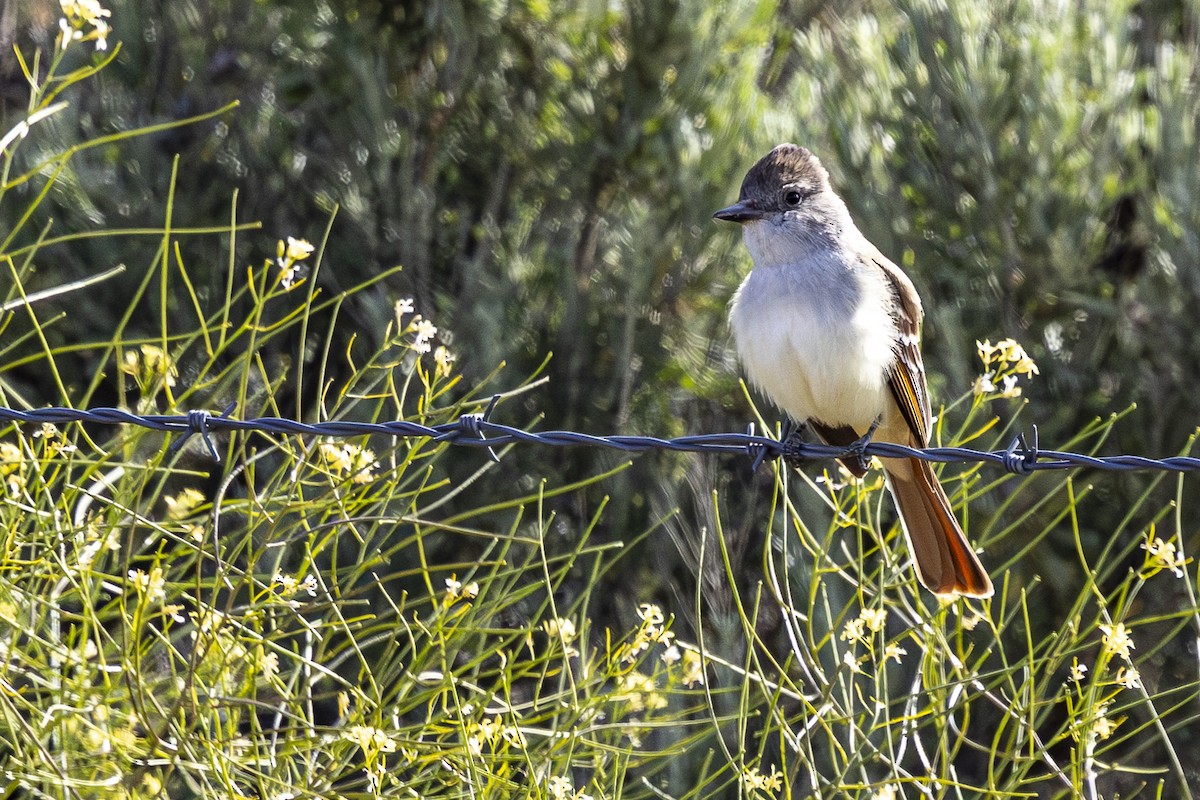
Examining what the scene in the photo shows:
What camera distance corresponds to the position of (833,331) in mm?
3859

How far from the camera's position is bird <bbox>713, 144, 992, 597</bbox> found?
385 cm

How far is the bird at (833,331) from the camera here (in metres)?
3.85

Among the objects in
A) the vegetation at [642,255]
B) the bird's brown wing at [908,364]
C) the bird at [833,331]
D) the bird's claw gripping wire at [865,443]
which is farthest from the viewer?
the vegetation at [642,255]

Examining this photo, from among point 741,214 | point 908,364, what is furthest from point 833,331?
point 741,214

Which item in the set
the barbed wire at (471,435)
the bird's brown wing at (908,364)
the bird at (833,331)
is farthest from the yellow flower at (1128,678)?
the bird's brown wing at (908,364)

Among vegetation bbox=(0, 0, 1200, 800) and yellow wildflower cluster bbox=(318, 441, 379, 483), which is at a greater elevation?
yellow wildflower cluster bbox=(318, 441, 379, 483)

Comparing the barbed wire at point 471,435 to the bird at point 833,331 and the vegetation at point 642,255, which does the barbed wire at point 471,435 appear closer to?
the bird at point 833,331

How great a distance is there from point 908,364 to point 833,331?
1.31 ft

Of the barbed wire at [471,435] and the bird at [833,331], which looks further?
the bird at [833,331]

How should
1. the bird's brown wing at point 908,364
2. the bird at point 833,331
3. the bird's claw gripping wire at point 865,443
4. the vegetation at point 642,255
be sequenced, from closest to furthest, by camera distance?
the bird's claw gripping wire at point 865,443
the bird at point 833,331
the bird's brown wing at point 908,364
the vegetation at point 642,255

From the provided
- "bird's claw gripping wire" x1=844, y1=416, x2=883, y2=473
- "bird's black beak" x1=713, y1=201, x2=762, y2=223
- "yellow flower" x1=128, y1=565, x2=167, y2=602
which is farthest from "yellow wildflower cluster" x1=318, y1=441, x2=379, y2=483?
"bird's black beak" x1=713, y1=201, x2=762, y2=223

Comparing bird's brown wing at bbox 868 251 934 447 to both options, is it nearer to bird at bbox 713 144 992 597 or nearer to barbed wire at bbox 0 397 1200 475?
bird at bbox 713 144 992 597

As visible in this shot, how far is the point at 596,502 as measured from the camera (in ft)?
18.8

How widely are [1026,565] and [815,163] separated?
1893 mm
